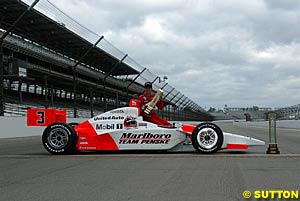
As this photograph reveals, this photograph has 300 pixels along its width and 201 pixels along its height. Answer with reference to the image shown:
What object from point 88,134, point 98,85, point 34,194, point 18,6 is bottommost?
point 34,194

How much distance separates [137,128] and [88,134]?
116cm

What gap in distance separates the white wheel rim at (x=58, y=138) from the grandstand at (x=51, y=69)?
10472 millimetres

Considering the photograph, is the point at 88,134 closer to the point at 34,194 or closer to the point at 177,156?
the point at 177,156

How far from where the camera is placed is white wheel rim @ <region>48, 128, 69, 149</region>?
31.4 ft

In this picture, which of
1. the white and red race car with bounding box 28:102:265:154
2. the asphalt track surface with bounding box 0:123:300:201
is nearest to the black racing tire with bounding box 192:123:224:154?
the white and red race car with bounding box 28:102:265:154

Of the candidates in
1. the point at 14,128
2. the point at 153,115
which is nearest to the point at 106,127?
the point at 153,115

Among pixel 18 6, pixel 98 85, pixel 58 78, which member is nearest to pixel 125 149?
pixel 18 6

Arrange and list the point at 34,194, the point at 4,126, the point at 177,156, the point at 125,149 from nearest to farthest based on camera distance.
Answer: the point at 34,194, the point at 177,156, the point at 125,149, the point at 4,126

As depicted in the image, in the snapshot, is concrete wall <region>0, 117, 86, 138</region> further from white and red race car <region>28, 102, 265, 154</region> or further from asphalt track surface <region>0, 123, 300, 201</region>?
asphalt track surface <region>0, 123, 300, 201</region>

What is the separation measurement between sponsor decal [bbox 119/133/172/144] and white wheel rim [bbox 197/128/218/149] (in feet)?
2.54

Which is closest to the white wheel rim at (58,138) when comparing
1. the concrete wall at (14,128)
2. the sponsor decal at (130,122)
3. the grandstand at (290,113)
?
the sponsor decal at (130,122)

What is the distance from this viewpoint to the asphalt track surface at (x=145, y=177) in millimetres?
5035

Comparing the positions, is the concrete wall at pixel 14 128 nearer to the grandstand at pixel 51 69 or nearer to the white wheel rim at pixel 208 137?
the grandstand at pixel 51 69

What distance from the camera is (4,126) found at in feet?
62.7
